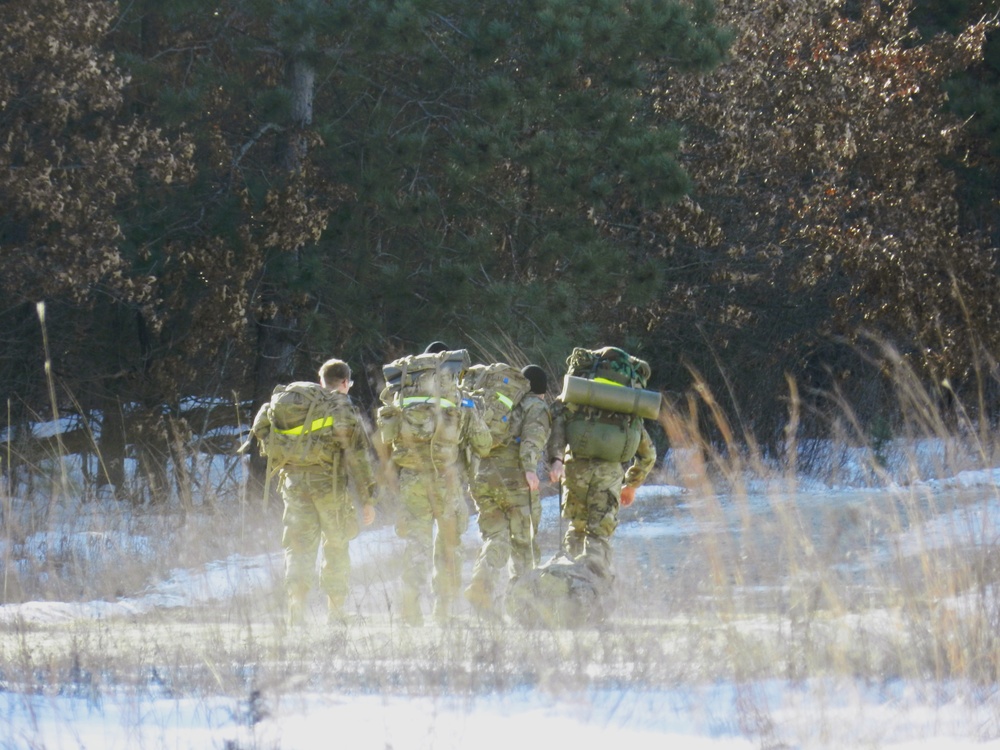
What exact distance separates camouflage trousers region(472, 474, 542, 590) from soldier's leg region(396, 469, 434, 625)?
0.42 meters

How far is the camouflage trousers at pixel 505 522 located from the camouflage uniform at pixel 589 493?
25cm

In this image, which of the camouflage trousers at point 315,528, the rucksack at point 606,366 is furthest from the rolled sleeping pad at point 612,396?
the camouflage trousers at point 315,528

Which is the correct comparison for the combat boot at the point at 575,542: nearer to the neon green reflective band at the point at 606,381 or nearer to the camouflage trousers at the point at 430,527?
the camouflage trousers at the point at 430,527

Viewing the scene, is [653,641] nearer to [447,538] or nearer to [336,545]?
[447,538]

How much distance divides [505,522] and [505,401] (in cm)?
84

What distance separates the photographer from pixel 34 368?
18.3 meters

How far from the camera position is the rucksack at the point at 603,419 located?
29.7 ft

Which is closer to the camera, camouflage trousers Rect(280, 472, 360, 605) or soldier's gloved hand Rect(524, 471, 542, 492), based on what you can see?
soldier's gloved hand Rect(524, 471, 542, 492)

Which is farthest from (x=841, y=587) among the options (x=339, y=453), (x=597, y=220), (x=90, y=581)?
(x=597, y=220)

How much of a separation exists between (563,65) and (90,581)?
8.03 m

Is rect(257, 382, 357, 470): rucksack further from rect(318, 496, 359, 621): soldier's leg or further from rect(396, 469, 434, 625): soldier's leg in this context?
rect(396, 469, 434, 625): soldier's leg

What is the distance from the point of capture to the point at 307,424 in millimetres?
8758

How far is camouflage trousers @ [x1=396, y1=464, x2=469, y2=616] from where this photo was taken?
890 cm

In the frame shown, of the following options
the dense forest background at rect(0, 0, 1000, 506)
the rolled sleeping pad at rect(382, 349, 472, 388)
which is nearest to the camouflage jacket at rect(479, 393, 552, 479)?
the rolled sleeping pad at rect(382, 349, 472, 388)
